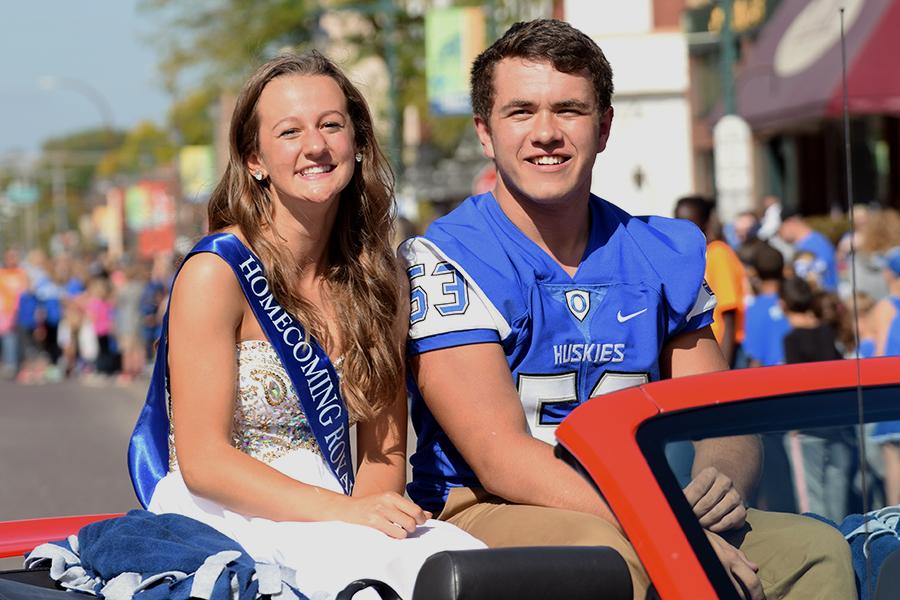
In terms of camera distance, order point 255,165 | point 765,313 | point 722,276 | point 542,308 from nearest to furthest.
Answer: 1. point 542,308
2. point 255,165
3. point 722,276
4. point 765,313

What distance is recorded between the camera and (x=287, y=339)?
342 centimetres

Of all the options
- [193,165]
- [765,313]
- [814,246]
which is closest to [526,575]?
[765,313]

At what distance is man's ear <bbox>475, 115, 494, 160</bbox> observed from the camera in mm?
3658

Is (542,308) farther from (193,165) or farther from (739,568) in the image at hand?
(193,165)

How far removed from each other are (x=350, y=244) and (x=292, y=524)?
0.82 meters

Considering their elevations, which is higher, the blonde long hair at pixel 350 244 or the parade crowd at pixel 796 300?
the blonde long hair at pixel 350 244

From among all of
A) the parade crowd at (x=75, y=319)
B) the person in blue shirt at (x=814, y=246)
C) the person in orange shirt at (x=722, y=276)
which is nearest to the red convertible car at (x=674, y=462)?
the person in orange shirt at (x=722, y=276)

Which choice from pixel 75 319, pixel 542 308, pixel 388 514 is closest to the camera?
pixel 388 514

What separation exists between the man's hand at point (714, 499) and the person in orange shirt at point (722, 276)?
273 inches

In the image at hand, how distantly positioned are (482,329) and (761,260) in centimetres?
727

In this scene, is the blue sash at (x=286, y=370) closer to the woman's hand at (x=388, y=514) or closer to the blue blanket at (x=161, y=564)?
the blue blanket at (x=161, y=564)

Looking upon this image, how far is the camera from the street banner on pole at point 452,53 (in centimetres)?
2723

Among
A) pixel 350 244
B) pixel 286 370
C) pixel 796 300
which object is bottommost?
pixel 796 300

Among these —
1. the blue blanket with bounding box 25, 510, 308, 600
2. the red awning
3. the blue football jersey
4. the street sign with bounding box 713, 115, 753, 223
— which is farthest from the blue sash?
the red awning
